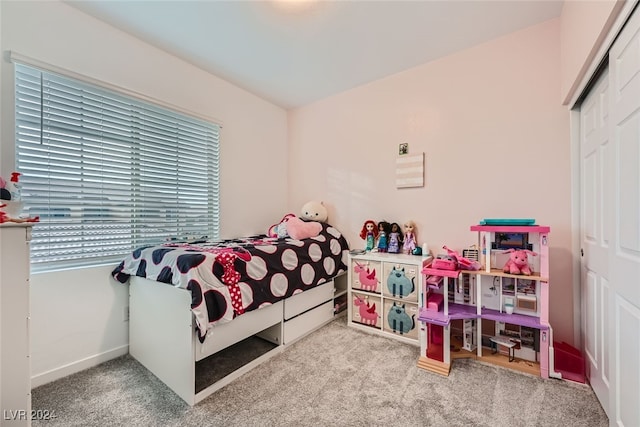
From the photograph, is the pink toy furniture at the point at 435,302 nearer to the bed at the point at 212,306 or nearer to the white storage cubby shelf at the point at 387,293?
the white storage cubby shelf at the point at 387,293

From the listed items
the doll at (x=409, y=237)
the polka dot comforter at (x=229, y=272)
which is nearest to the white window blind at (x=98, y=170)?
the polka dot comforter at (x=229, y=272)

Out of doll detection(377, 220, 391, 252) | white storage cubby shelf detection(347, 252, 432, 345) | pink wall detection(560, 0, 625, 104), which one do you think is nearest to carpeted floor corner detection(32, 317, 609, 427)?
white storage cubby shelf detection(347, 252, 432, 345)

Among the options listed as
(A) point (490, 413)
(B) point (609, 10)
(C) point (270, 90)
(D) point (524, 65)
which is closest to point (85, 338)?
(A) point (490, 413)

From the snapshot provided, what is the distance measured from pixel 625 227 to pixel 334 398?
1623 millimetres

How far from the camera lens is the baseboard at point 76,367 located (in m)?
1.63

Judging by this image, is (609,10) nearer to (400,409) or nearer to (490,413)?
(490,413)

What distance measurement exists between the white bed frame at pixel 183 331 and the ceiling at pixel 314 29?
192cm

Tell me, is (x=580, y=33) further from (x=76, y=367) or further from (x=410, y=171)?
(x=76, y=367)

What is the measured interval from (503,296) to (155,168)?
2.98 metres

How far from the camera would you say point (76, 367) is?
5.83 ft

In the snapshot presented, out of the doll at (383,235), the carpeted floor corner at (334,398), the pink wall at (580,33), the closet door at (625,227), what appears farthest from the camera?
the doll at (383,235)

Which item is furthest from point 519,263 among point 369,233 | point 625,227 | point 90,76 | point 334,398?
point 90,76

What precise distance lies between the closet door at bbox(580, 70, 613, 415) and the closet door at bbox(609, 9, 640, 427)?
20cm

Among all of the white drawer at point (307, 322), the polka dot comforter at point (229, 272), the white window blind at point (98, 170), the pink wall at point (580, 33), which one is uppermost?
the pink wall at point (580, 33)
